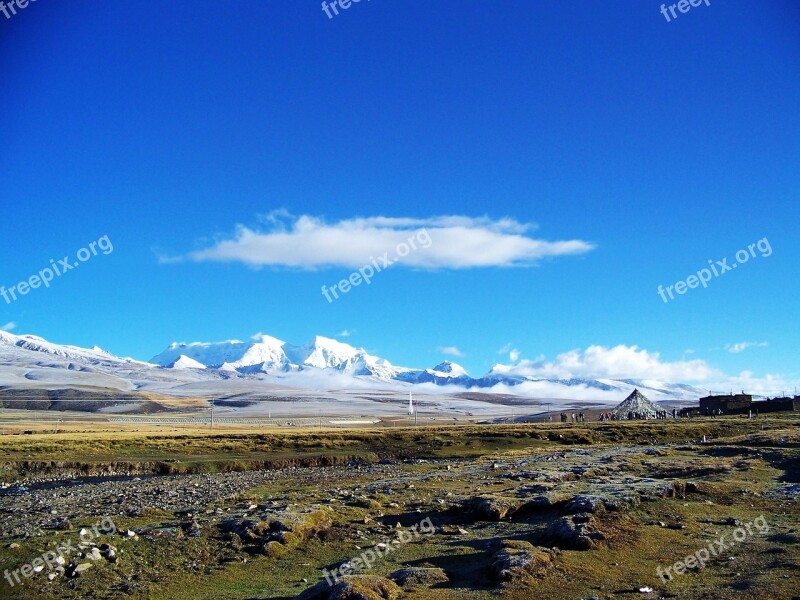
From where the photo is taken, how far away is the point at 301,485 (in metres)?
→ 36.6

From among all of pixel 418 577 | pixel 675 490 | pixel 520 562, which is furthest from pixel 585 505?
pixel 418 577

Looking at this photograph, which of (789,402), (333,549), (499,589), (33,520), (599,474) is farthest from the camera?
(789,402)

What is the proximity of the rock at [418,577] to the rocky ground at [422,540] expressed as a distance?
1.9 inches

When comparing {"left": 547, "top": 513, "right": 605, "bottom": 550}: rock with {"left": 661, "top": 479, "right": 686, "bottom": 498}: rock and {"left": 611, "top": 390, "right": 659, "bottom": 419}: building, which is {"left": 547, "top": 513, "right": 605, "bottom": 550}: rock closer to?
{"left": 661, "top": 479, "right": 686, "bottom": 498}: rock

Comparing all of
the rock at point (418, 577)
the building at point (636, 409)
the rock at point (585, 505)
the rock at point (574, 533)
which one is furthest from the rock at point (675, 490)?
the building at point (636, 409)

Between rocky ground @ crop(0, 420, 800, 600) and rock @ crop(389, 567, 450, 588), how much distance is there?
47mm

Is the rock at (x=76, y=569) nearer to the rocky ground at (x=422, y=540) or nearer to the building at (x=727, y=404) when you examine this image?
the rocky ground at (x=422, y=540)

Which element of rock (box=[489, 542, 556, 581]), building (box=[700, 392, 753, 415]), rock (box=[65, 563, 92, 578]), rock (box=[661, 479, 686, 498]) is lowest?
rock (box=[65, 563, 92, 578])

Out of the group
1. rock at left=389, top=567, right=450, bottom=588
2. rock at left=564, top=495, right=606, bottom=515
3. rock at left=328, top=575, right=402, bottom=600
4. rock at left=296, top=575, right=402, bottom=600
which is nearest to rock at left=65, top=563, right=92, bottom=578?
rock at left=296, top=575, right=402, bottom=600

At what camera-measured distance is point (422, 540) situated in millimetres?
21156

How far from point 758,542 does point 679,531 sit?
247 cm

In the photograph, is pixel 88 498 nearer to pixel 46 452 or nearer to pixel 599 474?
pixel 599 474

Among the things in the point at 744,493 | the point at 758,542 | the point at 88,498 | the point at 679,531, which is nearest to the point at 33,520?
the point at 88,498

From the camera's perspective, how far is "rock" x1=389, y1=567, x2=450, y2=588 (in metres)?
16.1
